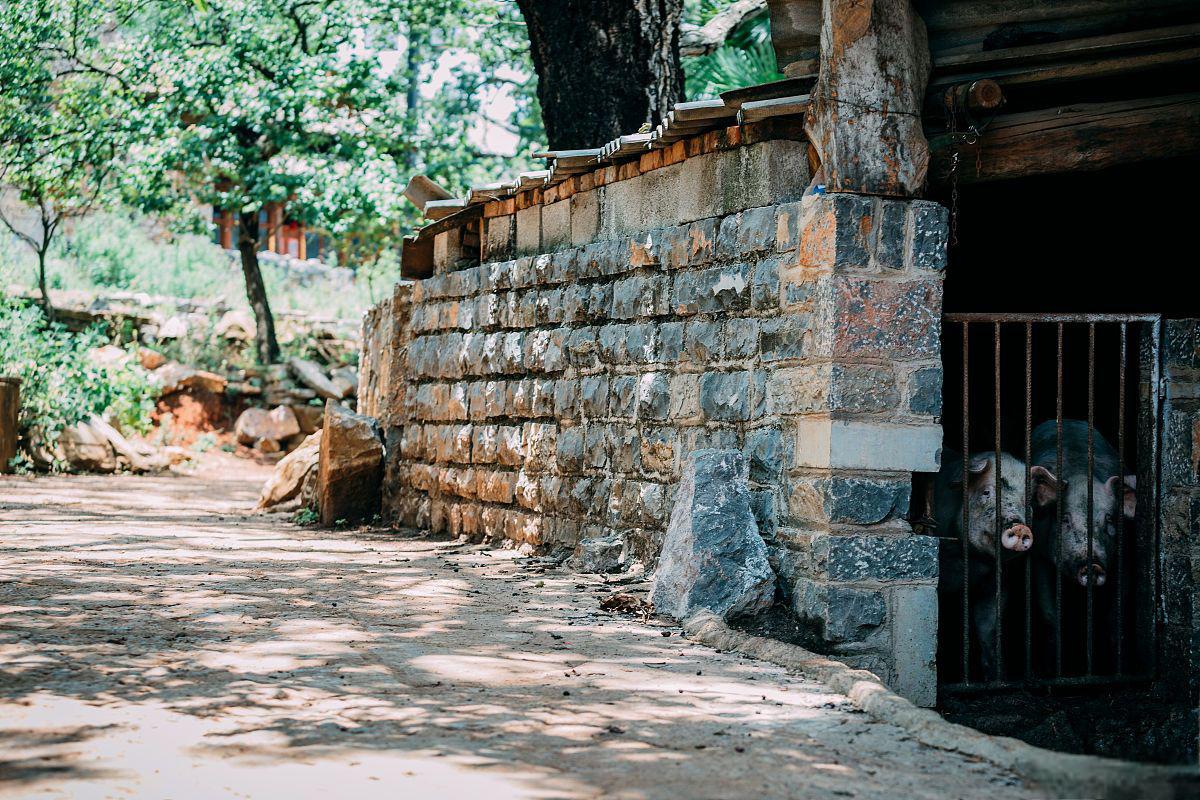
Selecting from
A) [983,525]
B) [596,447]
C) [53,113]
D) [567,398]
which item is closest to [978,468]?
[983,525]

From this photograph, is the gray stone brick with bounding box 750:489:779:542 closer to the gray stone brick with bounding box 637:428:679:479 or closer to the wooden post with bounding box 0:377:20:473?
the gray stone brick with bounding box 637:428:679:479

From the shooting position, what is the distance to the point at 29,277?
1652 centimetres

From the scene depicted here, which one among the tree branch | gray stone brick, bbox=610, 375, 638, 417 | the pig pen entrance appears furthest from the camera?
the tree branch

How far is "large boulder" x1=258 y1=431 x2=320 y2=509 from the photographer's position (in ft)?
32.7

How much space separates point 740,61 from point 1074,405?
23.5 ft

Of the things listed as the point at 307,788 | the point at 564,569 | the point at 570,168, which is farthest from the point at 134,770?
the point at 570,168

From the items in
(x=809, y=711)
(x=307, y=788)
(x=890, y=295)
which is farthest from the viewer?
(x=890, y=295)

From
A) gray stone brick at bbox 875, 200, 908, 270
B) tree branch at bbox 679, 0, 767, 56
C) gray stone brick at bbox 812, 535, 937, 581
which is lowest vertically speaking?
gray stone brick at bbox 812, 535, 937, 581

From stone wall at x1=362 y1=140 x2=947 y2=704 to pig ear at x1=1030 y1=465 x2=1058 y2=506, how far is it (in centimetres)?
100

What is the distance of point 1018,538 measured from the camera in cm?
525

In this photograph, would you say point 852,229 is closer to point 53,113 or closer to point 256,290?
point 256,290

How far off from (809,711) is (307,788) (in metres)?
1.67

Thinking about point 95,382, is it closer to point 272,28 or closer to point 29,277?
point 29,277

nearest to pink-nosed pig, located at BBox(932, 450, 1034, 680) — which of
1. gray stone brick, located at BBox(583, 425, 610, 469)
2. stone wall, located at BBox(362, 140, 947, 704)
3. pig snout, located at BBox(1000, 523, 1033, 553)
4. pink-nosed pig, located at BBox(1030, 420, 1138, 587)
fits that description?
pig snout, located at BBox(1000, 523, 1033, 553)
